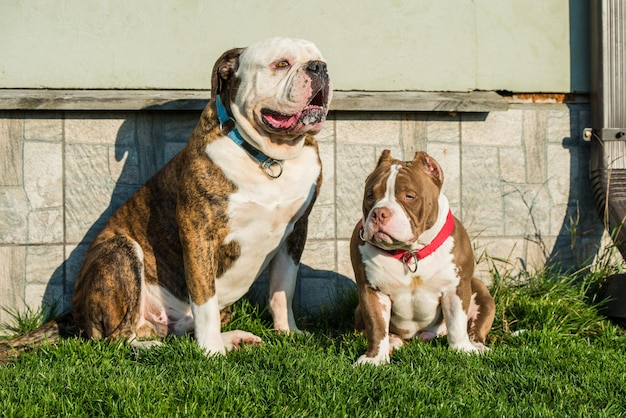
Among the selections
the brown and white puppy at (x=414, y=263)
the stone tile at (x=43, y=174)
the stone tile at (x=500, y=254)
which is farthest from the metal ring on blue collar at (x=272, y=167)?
the stone tile at (x=500, y=254)

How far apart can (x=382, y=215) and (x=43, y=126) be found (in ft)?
9.82

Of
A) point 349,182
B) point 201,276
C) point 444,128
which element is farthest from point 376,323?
point 444,128

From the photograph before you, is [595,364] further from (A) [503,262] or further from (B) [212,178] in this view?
(B) [212,178]

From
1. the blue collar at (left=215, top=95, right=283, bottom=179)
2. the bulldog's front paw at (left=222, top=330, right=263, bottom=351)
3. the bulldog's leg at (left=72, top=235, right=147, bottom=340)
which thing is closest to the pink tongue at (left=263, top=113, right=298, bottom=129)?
the blue collar at (left=215, top=95, right=283, bottom=179)

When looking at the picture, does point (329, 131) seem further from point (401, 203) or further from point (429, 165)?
point (401, 203)

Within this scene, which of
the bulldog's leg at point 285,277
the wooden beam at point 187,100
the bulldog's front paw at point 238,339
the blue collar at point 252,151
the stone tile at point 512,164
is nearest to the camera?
the blue collar at point 252,151

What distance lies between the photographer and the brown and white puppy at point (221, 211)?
429 cm

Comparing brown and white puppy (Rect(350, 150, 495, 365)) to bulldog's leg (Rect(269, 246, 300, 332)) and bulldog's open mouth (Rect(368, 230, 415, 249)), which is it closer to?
bulldog's open mouth (Rect(368, 230, 415, 249))

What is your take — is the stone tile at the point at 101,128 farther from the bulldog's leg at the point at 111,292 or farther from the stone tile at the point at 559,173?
the stone tile at the point at 559,173

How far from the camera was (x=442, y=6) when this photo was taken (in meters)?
5.89

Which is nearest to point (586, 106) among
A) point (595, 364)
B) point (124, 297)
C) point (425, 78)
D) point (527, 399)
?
point (425, 78)

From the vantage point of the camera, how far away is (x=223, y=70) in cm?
444

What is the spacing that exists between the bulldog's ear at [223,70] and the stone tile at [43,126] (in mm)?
1691

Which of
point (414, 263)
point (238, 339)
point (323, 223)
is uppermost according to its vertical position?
point (323, 223)
